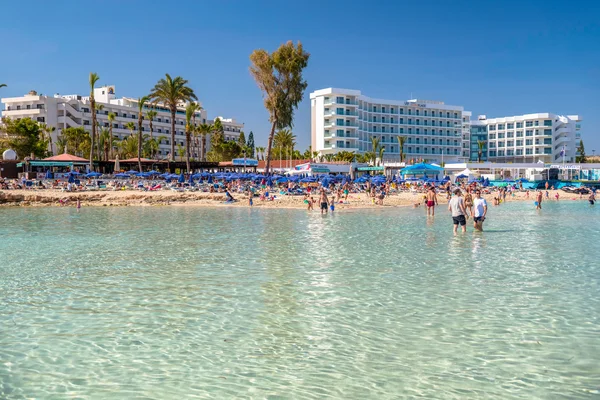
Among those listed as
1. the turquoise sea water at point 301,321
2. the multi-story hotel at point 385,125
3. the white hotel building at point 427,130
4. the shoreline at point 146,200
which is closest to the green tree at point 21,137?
the shoreline at point 146,200

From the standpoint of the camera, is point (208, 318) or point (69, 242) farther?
point (69, 242)

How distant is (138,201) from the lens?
36875 millimetres

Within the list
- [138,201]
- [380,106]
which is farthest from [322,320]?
[380,106]

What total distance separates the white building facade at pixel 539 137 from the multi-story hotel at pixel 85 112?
7290 centimetres

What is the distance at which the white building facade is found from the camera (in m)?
117

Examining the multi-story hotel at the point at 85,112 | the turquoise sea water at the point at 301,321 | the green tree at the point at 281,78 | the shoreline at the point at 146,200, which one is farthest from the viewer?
the multi-story hotel at the point at 85,112

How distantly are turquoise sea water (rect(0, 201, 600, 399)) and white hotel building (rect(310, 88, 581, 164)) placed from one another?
83.4 meters

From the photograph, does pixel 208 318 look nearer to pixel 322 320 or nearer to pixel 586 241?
pixel 322 320

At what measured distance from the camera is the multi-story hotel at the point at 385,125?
9675 cm

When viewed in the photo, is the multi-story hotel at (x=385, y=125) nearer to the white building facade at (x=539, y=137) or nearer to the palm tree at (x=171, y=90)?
the white building facade at (x=539, y=137)

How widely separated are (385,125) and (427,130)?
10312 mm

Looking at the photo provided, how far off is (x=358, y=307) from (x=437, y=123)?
10852 centimetres

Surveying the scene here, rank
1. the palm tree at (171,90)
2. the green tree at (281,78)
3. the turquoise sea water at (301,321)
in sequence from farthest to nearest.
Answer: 1. the palm tree at (171,90)
2. the green tree at (281,78)
3. the turquoise sea water at (301,321)

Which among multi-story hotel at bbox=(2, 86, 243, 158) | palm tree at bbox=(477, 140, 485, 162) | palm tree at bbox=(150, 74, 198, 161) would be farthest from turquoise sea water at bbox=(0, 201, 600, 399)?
palm tree at bbox=(477, 140, 485, 162)
